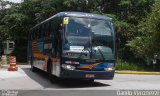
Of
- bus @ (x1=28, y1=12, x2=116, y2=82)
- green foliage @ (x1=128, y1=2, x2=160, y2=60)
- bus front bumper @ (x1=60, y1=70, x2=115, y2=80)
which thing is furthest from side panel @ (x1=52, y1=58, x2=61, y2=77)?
green foliage @ (x1=128, y1=2, x2=160, y2=60)

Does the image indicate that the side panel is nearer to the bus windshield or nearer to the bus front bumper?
the bus front bumper

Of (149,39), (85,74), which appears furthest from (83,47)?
(149,39)

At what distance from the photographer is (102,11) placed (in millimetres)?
40938

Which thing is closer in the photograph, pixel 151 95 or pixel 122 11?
pixel 151 95

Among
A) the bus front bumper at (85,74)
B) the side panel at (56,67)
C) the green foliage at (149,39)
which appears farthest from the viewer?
the green foliage at (149,39)

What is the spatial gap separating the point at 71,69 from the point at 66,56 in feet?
2.01

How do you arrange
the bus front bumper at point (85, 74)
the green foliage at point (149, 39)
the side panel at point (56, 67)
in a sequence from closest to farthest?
1. the bus front bumper at point (85, 74)
2. the side panel at point (56, 67)
3. the green foliage at point (149, 39)

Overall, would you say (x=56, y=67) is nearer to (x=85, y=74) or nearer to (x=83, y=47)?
(x=85, y=74)

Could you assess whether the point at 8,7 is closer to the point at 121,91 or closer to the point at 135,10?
the point at 135,10

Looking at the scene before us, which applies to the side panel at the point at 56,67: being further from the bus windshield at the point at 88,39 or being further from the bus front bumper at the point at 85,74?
the bus windshield at the point at 88,39

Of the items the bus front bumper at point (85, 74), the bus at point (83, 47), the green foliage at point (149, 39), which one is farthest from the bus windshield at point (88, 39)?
the green foliage at point (149, 39)

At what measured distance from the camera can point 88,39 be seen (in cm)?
1778

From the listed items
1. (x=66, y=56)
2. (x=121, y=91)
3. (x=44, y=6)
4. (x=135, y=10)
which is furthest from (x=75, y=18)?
(x=44, y=6)

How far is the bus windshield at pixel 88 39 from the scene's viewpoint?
57.5ft
